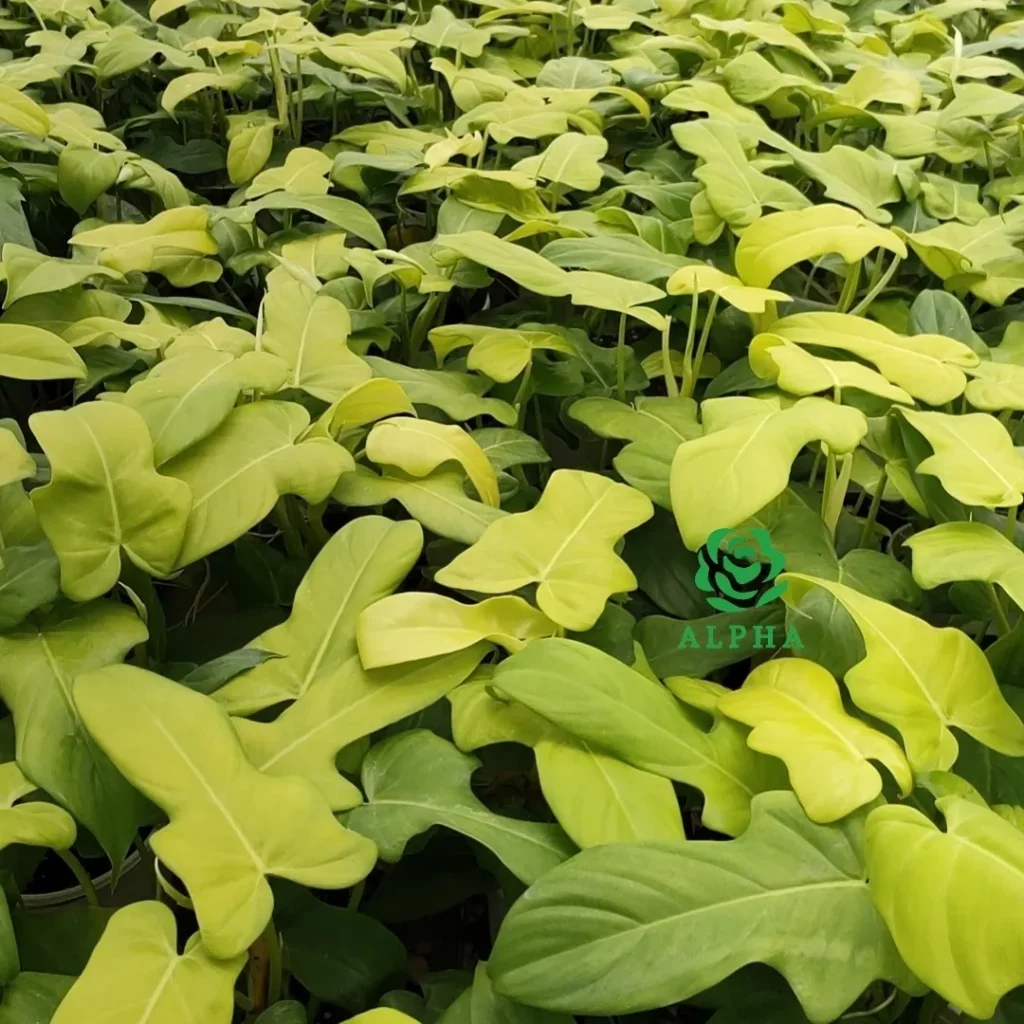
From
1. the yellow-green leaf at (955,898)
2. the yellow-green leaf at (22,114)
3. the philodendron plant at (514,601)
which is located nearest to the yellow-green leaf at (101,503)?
the philodendron plant at (514,601)

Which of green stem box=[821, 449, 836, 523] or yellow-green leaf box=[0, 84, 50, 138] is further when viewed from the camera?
yellow-green leaf box=[0, 84, 50, 138]

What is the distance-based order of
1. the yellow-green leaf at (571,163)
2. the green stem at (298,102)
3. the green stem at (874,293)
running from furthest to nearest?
the green stem at (298,102) < the yellow-green leaf at (571,163) < the green stem at (874,293)

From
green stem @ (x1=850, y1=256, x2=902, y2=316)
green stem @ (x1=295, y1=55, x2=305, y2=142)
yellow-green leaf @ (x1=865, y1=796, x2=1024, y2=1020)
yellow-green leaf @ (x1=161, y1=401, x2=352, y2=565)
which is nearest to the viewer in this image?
yellow-green leaf @ (x1=865, y1=796, x2=1024, y2=1020)

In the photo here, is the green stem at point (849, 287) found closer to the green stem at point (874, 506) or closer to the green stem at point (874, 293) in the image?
the green stem at point (874, 293)

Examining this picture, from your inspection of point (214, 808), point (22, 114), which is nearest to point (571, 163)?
point (22, 114)

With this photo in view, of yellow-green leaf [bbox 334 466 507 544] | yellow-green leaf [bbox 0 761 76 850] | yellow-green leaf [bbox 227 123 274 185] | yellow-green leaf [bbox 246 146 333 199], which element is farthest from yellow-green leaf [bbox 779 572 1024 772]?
yellow-green leaf [bbox 227 123 274 185]

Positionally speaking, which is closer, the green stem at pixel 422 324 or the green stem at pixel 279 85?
the green stem at pixel 422 324

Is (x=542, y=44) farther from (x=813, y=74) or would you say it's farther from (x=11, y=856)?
(x=11, y=856)

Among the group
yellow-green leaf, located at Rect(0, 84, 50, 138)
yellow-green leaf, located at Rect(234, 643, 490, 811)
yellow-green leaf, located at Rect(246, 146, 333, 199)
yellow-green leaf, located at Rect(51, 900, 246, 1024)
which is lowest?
yellow-green leaf, located at Rect(51, 900, 246, 1024)

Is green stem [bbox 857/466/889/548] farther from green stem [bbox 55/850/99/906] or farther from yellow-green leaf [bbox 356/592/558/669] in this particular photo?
green stem [bbox 55/850/99/906]

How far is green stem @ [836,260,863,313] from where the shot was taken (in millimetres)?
977

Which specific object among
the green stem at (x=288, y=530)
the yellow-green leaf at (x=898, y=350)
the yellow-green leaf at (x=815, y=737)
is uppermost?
the yellow-green leaf at (x=898, y=350)

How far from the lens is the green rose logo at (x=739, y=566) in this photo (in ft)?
2.24

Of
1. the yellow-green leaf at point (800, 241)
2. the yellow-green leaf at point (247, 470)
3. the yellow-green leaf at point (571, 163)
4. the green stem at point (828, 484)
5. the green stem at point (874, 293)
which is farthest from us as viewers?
the yellow-green leaf at point (571, 163)
